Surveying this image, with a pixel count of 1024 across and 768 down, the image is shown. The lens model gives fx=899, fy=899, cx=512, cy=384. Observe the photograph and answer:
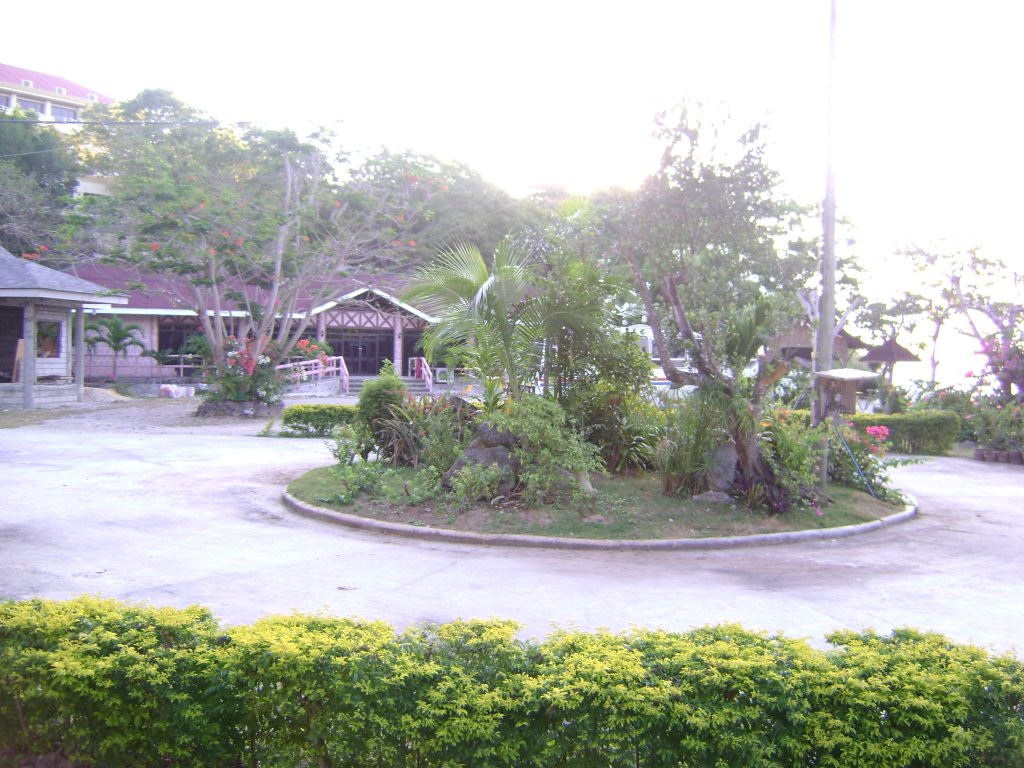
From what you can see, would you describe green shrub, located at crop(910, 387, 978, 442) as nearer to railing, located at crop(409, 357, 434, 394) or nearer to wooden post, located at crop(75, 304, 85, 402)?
railing, located at crop(409, 357, 434, 394)

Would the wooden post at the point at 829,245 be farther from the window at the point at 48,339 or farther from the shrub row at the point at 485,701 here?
the window at the point at 48,339

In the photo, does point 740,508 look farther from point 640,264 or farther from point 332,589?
point 332,589

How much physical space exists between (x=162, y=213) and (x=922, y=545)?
65.4 ft

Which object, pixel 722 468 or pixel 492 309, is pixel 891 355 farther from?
pixel 492 309

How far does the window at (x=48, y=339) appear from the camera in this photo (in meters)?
29.0

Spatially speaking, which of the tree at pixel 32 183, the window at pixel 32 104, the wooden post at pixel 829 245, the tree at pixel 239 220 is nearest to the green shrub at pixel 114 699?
the wooden post at pixel 829 245

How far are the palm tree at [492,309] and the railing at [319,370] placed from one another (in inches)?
861

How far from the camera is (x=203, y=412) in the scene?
24641mm

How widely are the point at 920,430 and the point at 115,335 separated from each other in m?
30.1

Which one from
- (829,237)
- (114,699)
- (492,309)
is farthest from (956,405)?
(114,699)

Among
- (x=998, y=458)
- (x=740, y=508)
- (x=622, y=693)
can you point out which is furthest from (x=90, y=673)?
(x=998, y=458)

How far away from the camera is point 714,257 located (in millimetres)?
11617

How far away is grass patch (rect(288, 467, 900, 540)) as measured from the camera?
1040 cm

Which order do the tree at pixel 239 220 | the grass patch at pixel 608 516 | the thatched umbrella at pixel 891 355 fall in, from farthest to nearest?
the thatched umbrella at pixel 891 355 → the tree at pixel 239 220 → the grass patch at pixel 608 516
